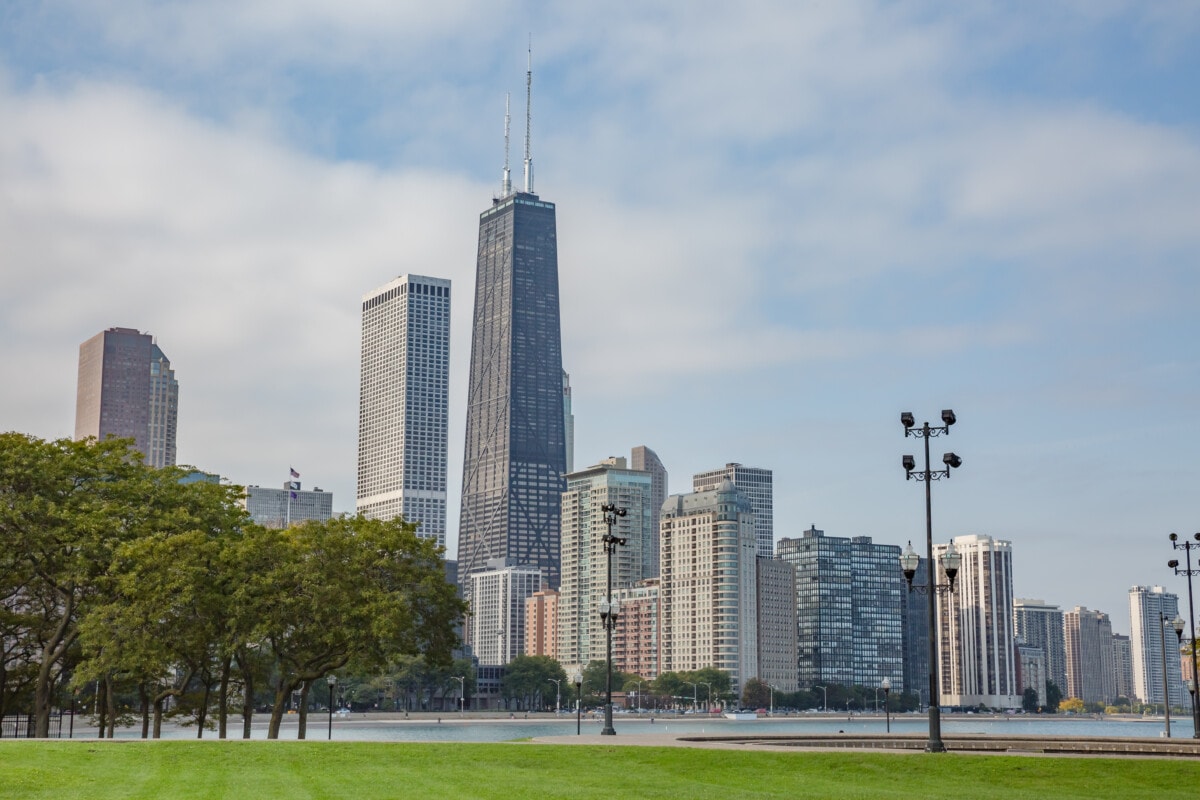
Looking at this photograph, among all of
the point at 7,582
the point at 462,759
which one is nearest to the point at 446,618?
the point at 7,582

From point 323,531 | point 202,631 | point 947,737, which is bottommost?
point 947,737

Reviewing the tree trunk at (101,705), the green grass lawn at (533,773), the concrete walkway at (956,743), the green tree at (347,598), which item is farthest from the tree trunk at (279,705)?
the green grass lawn at (533,773)

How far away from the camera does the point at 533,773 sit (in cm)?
3488

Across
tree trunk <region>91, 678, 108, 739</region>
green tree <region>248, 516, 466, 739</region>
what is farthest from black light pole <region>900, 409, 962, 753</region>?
tree trunk <region>91, 678, 108, 739</region>

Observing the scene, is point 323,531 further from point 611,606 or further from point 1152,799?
point 1152,799

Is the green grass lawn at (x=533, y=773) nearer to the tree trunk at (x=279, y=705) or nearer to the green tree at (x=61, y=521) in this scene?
the green tree at (x=61, y=521)

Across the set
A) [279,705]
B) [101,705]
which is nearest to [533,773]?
[279,705]

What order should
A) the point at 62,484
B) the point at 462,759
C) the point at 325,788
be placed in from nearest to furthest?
1. the point at 325,788
2. the point at 462,759
3. the point at 62,484

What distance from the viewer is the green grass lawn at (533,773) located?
98.6 feet

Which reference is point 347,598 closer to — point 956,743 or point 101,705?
point 101,705

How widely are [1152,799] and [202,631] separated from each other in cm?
4343

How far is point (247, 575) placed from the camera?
206 feet

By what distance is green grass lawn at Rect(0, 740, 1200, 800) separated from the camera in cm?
3006

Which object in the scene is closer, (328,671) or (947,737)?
(947,737)
